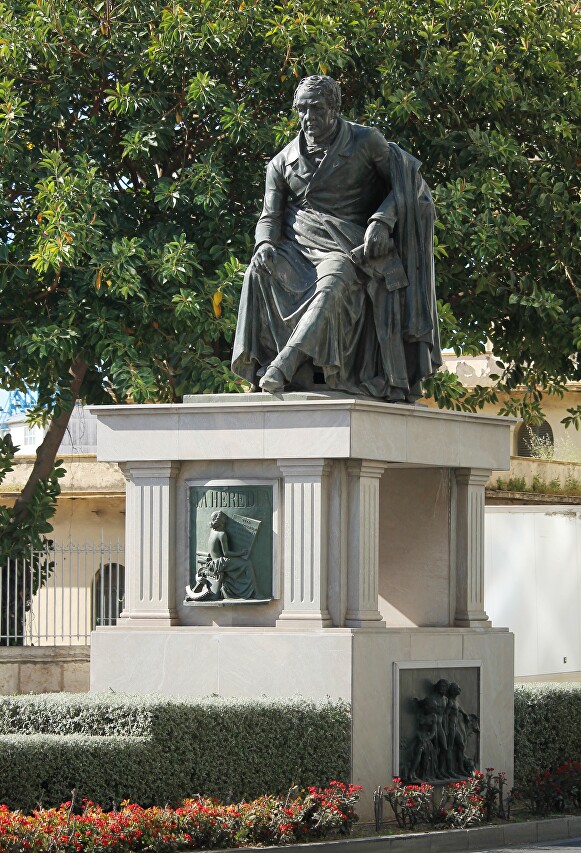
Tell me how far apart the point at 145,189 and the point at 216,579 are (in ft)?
34.8

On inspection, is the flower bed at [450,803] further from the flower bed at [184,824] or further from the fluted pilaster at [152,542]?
the fluted pilaster at [152,542]

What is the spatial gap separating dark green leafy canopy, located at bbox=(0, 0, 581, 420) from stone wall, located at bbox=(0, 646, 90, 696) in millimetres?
3576

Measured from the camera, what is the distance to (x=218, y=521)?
1263 cm

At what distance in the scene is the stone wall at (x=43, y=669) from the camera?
76.5ft

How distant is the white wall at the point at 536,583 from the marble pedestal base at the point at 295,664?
29.5 feet

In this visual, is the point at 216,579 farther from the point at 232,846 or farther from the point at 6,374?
the point at 6,374

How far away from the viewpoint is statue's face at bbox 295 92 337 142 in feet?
43.7

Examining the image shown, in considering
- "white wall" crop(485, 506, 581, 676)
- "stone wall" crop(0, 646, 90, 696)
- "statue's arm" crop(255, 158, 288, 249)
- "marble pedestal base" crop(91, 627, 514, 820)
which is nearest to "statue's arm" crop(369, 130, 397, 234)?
"statue's arm" crop(255, 158, 288, 249)

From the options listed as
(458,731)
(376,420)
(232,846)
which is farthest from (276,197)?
(232,846)

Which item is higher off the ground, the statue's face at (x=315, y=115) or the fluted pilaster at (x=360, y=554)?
the statue's face at (x=315, y=115)

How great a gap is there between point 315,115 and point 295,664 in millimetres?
3871

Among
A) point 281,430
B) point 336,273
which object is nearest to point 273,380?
point 281,430

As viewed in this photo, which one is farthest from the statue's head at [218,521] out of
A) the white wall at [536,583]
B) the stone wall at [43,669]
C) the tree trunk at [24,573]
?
the stone wall at [43,669]

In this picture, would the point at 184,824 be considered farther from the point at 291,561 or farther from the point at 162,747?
the point at 291,561
